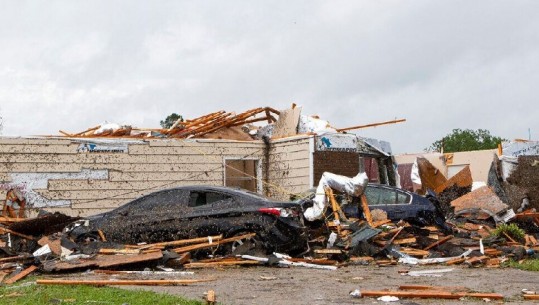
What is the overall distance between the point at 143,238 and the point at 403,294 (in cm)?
636

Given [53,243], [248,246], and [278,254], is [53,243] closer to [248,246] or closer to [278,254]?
[248,246]

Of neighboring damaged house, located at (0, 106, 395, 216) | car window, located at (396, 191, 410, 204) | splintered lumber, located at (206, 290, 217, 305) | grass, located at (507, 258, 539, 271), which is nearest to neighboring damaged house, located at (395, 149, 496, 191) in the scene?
neighboring damaged house, located at (0, 106, 395, 216)

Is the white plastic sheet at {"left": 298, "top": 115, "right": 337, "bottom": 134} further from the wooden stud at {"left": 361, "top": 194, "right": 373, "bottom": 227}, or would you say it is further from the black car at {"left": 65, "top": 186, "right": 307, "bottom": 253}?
the black car at {"left": 65, "top": 186, "right": 307, "bottom": 253}

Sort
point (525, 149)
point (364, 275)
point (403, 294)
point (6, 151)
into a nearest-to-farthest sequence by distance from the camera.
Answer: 1. point (403, 294)
2. point (364, 275)
3. point (6, 151)
4. point (525, 149)

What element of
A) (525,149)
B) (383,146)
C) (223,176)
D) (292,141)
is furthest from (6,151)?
(525,149)

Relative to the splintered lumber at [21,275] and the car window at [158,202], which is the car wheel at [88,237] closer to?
the car window at [158,202]

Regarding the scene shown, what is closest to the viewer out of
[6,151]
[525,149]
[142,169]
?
[6,151]

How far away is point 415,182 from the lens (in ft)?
82.2

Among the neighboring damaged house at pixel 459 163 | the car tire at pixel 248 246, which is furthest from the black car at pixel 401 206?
the neighboring damaged house at pixel 459 163

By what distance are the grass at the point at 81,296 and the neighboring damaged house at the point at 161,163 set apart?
10005mm

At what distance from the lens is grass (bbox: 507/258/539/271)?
43.0ft

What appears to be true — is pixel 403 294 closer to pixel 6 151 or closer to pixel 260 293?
pixel 260 293

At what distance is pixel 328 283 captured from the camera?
35.8 feet

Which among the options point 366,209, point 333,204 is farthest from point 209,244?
point 366,209
